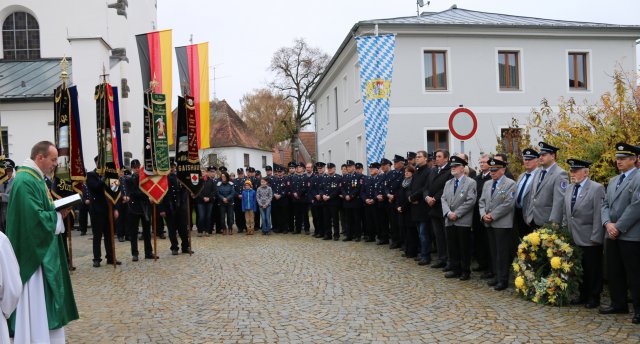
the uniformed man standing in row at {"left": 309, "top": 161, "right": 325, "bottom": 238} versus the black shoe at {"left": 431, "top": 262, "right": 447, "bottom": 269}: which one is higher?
the uniformed man standing in row at {"left": 309, "top": 161, "right": 325, "bottom": 238}

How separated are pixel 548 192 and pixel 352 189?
7.08 metres

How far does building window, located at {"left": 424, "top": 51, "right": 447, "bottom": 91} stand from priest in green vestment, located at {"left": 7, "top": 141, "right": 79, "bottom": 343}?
1845 cm

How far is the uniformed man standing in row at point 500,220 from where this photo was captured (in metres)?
7.81

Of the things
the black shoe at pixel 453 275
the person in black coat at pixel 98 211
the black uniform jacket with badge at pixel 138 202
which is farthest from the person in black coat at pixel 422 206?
the person in black coat at pixel 98 211

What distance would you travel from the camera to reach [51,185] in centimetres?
1045

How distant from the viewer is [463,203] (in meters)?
8.61

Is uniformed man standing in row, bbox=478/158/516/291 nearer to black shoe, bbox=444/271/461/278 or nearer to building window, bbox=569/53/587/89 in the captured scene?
black shoe, bbox=444/271/461/278

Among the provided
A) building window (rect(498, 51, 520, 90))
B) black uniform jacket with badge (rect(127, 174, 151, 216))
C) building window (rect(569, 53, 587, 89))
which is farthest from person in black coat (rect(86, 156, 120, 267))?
building window (rect(569, 53, 587, 89))

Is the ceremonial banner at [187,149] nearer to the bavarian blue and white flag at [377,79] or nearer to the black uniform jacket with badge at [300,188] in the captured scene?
the black uniform jacket with badge at [300,188]

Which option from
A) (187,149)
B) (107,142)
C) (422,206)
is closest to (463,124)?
(422,206)

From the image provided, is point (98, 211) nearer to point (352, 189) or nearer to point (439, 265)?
point (352, 189)

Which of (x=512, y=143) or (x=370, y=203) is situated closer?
(x=512, y=143)

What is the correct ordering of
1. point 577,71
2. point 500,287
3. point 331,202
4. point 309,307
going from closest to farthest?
1. point 309,307
2. point 500,287
3. point 331,202
4. point 577,71

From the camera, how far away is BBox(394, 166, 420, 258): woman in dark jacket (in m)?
10.9
